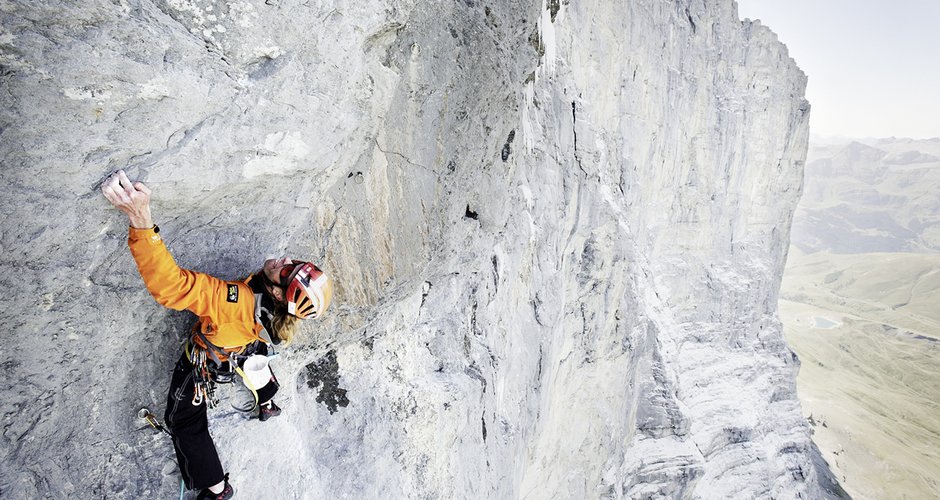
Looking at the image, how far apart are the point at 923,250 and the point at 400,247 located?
118294 mm

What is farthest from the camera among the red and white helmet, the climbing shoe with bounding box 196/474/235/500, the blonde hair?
the climbing shoe with bounding box 196/474/235/500

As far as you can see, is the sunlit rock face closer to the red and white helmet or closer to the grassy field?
the red and white helmet

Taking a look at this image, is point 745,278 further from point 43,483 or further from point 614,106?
point 43,483

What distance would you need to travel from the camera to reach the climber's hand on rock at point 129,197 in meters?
2.46

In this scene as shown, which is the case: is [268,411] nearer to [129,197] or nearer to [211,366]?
[211,366]

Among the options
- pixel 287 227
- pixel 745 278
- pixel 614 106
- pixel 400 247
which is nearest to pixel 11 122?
pixel 287 227

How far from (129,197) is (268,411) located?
1935 mm

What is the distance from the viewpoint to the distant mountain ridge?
91.8 m

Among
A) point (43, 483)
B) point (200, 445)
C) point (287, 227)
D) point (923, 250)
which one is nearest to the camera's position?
point (43, 483)

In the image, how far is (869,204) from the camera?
101250mm

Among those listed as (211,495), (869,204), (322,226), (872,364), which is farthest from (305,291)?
(869,204)

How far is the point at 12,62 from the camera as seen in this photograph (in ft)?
6.73

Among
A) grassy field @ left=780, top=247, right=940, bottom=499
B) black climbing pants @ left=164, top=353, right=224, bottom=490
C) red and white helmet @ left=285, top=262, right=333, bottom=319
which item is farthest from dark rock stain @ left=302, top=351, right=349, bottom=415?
grassy field @ left=780, top=247, right=940, bottom=499

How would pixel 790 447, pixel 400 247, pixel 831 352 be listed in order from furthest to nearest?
1. pixel 831 352
2. pixel 790 447
3. pixel 400 247
